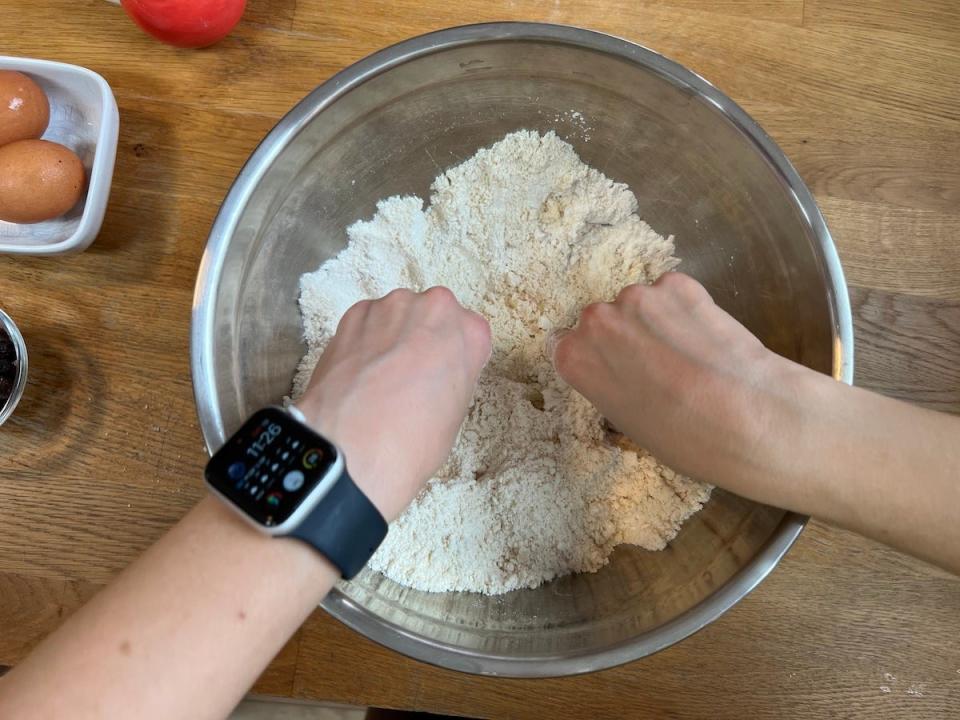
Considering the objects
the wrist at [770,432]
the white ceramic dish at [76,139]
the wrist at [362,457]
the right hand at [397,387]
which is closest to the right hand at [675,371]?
the wrist at [770,432]

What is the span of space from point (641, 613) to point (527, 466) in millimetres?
179

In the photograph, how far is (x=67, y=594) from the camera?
0.72 meters

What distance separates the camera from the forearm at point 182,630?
1.30 ft

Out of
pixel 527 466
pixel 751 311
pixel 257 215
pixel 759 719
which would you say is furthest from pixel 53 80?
pixel 759 719

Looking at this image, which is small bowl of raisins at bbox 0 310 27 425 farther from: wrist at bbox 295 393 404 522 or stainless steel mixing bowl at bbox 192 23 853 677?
wrist at bbox 295 393 404 522

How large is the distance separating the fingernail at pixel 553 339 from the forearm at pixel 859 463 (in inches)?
8.5

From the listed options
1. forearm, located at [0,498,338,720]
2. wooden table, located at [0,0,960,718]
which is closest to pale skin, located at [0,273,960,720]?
forearm, located at [0,498,338,720]

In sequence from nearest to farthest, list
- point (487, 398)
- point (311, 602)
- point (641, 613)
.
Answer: point (311, 602), point (641, 613), point (487, 398)

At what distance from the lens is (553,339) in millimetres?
710

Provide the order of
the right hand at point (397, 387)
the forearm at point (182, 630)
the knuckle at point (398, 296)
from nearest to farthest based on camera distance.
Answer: the forearm at point (182, 630)
the right hand at point (397, 387)
the knuckle at point (398, 296)

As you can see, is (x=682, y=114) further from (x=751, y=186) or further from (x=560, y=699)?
(x=560, y=699)

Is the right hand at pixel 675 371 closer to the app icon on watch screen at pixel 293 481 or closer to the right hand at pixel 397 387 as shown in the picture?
the right hand at pixel 397 387

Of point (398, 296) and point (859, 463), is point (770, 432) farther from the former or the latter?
point (398, 296)

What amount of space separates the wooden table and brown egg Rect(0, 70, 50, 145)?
3.2 inches
